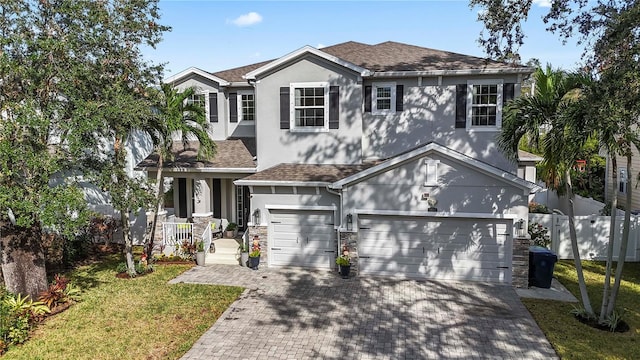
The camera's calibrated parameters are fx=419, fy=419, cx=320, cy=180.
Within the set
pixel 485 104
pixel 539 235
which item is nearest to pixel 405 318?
pixel 539 235

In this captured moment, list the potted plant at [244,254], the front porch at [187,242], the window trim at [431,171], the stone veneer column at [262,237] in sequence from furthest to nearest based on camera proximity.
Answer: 1. the front porch at [187,242]
2. the potted plant at [244,254]
3. the stone veneer column at [262,237]
4. the window trim at [431,171]

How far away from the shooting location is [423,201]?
13.7m

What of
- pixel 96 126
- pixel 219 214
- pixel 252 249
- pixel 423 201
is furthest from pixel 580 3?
pixel 219 214

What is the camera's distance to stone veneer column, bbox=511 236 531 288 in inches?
515

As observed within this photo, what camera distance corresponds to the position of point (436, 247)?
1392 cm

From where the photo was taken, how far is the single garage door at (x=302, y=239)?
49.0 ft

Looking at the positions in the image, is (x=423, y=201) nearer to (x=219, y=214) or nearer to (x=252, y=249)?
(x=252, y=249)

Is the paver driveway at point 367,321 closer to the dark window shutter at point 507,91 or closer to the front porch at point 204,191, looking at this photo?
the front porch at point 204,191

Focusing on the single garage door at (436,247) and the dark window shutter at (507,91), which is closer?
the single garage door at (436,247)

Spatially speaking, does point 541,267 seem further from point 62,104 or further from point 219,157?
point 62,104

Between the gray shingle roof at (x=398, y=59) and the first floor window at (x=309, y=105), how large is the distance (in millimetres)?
2216

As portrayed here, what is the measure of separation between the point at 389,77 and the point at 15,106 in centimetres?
1190

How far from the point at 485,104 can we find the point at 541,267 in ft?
20.3

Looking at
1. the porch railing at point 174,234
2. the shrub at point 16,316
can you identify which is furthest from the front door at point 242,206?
the shrub at point 16,316
